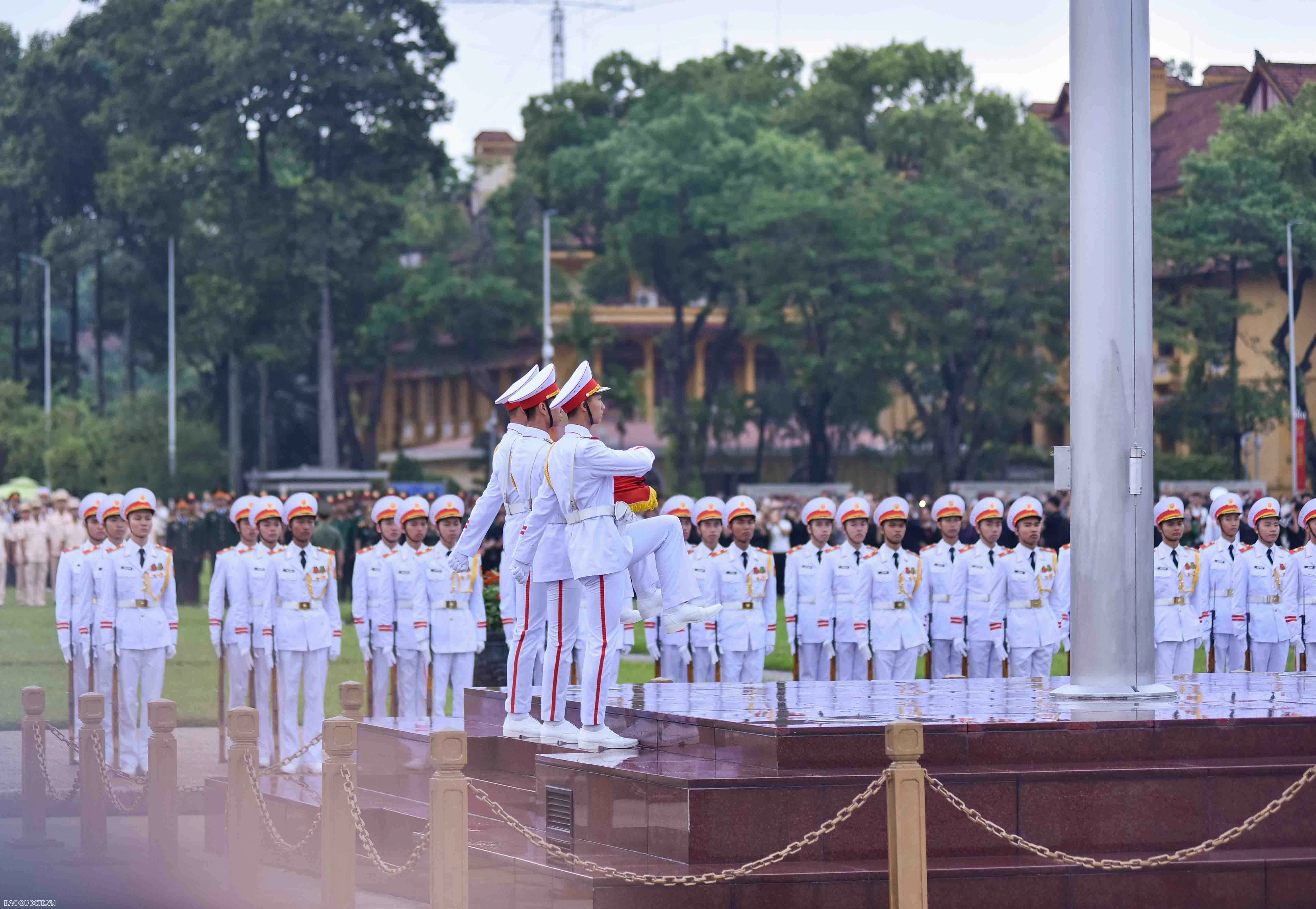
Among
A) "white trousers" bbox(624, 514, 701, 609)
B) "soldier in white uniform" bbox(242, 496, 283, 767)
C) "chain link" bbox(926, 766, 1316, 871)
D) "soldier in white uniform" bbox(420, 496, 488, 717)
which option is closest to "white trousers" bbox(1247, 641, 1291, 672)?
"soldier in white uniform" bbox(420, 496, 488, 717)

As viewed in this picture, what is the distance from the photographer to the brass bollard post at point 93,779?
11023 mm

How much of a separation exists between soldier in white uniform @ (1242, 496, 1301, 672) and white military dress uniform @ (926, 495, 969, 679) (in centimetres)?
228

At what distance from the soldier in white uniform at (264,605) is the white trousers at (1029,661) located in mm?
5285

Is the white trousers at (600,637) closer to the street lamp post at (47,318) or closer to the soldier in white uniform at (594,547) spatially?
the soldier in white uniform at (594,547)

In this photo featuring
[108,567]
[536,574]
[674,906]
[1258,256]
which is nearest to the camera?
[674,906]

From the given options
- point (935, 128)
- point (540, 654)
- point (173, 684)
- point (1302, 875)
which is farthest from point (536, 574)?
point (935, 128)

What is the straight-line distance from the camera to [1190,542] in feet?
85.4

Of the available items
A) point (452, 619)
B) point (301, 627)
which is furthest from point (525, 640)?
point (301, 627)

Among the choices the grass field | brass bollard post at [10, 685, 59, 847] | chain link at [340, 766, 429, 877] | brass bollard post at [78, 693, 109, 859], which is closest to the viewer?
chain link at [340, 766, 429, 877]

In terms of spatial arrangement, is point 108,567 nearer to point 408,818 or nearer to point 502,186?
point 408,818

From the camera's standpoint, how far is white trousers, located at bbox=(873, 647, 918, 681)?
49.1ft

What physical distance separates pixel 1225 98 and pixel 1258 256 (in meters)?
10.4

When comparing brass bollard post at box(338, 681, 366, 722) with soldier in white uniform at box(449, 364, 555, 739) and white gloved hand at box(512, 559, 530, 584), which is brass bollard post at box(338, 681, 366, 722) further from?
white gloved hand at box(512, 559, 530, 584)

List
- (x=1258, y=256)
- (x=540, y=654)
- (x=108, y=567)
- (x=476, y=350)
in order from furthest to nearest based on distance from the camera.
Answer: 1. (x=476, y=350)
2. (x=1258, y=256)
3. (x=108, y=567)
4. (x=540, y=654)
